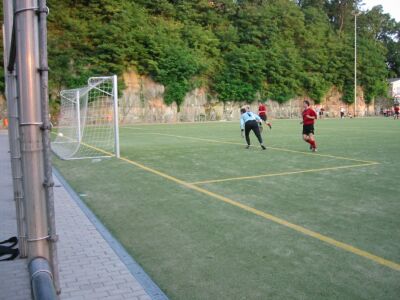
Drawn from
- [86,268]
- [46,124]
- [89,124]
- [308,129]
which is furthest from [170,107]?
[46,124]

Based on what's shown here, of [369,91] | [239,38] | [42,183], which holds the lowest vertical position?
[42,183]

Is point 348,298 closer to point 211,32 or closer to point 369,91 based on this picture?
point 211,32

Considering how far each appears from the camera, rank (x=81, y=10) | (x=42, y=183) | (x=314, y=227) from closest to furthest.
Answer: (x=42, y=183), (x=314, y=227), (x=81, y=10)

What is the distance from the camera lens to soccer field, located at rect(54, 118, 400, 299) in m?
4.08

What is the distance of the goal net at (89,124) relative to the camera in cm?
1496

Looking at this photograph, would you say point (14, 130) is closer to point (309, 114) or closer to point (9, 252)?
point (9, 252)

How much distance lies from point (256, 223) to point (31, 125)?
406 centimetres

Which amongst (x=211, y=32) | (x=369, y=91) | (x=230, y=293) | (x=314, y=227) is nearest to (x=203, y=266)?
(x=230, y=293)

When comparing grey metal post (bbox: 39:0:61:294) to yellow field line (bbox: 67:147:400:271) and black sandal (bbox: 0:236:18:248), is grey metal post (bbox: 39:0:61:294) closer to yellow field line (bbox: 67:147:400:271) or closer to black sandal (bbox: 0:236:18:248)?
black sandal (bbox: 0:236:18:248)

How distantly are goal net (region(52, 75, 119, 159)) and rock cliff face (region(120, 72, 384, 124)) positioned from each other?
56.9 feet

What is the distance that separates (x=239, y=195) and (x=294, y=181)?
1.86 metres

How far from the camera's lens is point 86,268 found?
14.8ft

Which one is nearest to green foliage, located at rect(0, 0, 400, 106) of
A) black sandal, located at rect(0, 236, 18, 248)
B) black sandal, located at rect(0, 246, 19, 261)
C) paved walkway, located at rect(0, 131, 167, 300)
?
paved walkway, located at rect(0, 131, 167, 300)

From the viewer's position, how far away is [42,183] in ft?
9.11
